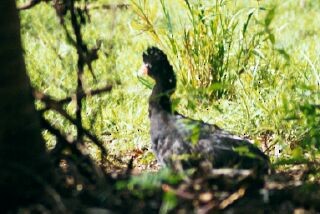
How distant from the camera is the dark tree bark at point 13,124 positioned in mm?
2348

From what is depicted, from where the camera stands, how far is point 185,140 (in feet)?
10.6

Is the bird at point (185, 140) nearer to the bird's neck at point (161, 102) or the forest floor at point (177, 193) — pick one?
the bird's neck at point (161, 102)

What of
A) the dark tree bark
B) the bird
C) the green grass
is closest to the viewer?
the dark tree bark

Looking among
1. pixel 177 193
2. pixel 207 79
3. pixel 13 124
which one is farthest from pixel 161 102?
pixel 177 193

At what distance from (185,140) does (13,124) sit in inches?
41.4

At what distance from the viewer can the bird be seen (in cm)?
291

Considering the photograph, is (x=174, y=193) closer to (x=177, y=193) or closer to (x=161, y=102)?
(x=177, y=193)

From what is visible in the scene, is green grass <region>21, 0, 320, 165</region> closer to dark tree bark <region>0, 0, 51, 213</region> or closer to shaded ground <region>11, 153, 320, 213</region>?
shaded ground <region>11, 153, 320, 213</region>

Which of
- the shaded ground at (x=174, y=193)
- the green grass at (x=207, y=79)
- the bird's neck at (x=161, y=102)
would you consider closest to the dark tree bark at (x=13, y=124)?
the shaded ground at (x=174, y=193)

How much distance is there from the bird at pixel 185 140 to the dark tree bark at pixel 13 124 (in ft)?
1.84

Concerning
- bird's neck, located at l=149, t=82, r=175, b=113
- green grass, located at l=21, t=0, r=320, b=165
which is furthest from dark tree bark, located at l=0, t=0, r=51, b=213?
green grass, located at l=21, t=0, r=320, b=165

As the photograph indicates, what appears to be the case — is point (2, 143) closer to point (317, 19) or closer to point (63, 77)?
point (63, 77)

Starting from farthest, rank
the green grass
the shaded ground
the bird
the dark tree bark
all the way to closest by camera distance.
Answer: the green grass → the bird → the dark tree bark → the shaded ground

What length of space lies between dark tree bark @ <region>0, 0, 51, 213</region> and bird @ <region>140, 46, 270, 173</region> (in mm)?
559
